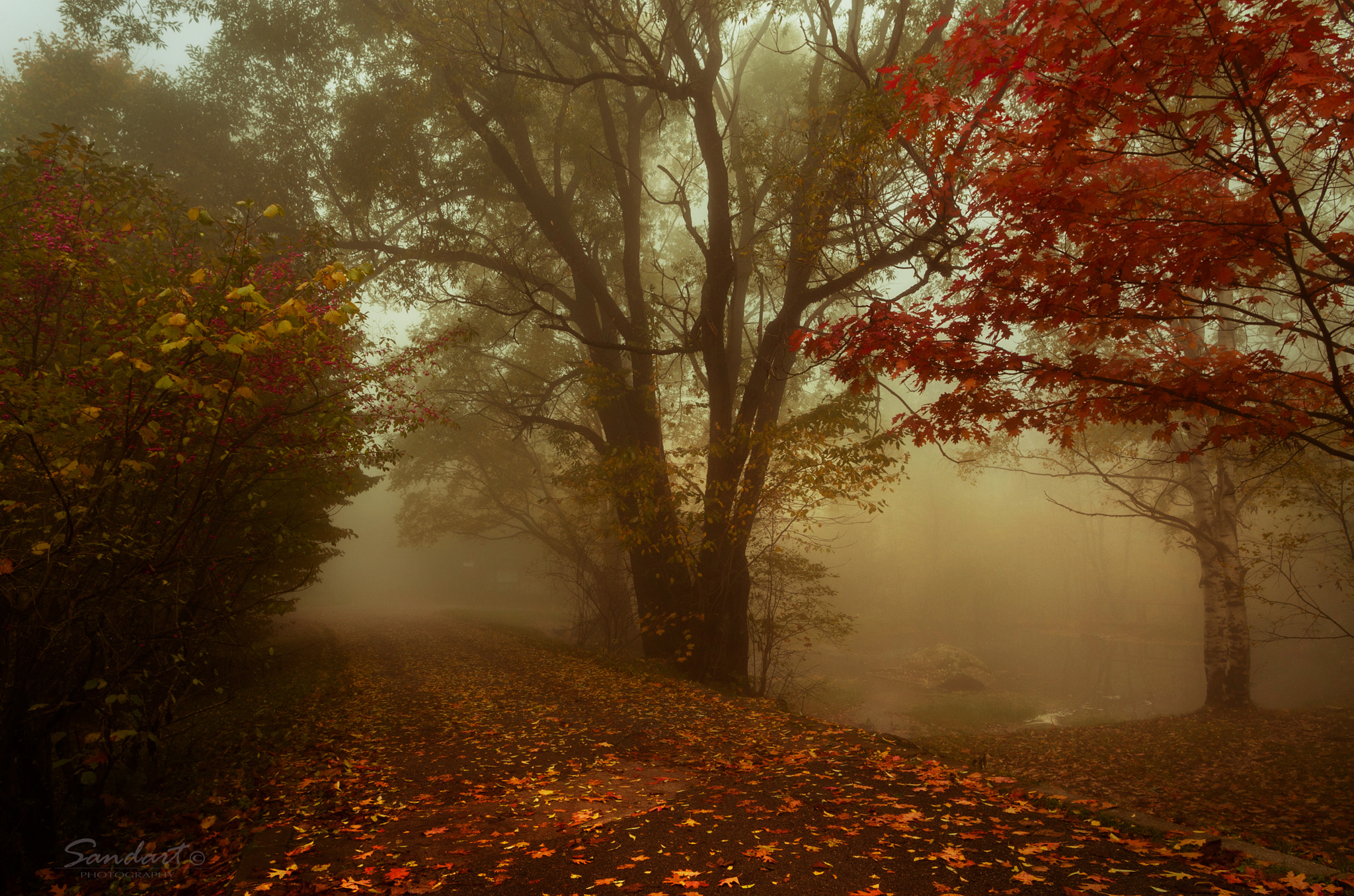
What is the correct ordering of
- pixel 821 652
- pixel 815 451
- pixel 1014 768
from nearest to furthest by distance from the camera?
1. pixel 1014 768
2. pixel 815 451
3. pixel 821 652

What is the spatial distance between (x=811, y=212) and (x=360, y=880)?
25.9ft

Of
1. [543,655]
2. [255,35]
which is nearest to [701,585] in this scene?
[543,655]

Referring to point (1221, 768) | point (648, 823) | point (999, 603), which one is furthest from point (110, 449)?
point (999, 603)

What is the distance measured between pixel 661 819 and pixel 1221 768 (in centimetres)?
726

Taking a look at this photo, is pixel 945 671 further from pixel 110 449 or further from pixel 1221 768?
pixel 110 449

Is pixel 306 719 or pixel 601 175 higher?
pixel 601 175

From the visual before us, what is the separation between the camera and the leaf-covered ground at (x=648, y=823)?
10.0ft

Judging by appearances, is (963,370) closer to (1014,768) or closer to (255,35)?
(1014,768)

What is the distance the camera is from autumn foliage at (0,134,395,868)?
3166 millimetres

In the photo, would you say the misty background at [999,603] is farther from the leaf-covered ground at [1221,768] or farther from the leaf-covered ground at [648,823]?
the leaf-covered ground at [648,823]

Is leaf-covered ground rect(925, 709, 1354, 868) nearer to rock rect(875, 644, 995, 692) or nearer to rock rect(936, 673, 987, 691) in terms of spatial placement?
rock rect(936, 673, 987, 691)

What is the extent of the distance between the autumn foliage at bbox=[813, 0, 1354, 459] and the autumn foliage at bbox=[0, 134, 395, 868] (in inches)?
156

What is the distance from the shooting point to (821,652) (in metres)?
22.4

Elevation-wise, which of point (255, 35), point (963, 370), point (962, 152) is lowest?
point (963, 370)
